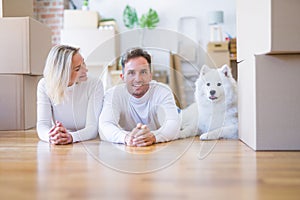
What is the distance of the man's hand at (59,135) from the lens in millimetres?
1619

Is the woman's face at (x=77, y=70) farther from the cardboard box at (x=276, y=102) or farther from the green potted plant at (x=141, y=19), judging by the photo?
the green potted plant at (x=141, y=19)

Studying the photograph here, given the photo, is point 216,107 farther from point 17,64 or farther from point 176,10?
point 176,10

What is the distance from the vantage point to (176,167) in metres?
1.16

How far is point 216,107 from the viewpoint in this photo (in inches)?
71.6

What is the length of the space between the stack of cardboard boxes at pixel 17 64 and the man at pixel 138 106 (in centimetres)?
73

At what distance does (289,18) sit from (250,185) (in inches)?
26.8

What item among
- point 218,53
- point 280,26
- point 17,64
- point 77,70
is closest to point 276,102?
point 280,26

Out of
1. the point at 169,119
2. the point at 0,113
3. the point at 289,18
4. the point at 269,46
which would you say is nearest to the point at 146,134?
the point at 169,119

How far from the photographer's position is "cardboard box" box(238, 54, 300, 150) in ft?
4.58

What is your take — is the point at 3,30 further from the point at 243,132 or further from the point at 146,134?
the point at 243,132

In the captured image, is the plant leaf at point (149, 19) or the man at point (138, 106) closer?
the man at point (138, 106)

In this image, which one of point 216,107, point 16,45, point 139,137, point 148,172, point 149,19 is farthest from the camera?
point 149,19

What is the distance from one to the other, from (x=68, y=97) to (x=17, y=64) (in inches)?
25.6

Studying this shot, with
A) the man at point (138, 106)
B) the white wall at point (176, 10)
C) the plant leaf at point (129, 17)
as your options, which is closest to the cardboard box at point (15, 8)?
the man at point (138, 106)
